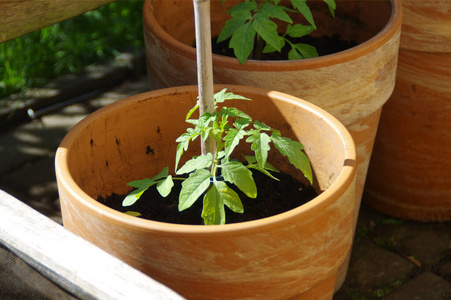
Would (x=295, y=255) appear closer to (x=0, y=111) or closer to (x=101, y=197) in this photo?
(x=101, y=197)

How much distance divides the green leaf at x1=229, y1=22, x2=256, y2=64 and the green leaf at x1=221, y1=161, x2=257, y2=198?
1.28 ft

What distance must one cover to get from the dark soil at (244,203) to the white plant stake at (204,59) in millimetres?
166

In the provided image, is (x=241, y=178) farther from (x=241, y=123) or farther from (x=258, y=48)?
(x=258, y=48)

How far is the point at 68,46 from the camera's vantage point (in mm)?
3221

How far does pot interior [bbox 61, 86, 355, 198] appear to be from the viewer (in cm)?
137

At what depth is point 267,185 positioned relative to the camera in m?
1.51

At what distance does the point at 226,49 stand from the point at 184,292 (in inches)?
41.6

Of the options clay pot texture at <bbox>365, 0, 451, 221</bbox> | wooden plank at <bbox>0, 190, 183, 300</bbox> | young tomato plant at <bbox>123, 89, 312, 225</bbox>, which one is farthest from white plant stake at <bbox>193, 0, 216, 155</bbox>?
clay pot texture at <bbox>365, 0, 451, 221</bbox>

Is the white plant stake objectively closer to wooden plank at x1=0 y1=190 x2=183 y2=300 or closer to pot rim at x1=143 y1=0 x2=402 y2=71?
pot rim at x1=143 y1=0 x2=402 y2=71

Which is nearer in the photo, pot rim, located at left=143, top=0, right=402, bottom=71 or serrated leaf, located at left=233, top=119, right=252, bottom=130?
serrated leaf, located at left=233, top=119, right=252, bottom=130

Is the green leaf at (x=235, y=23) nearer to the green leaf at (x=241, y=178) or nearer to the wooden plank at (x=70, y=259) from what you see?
the green leaf at (x=241, y=178)

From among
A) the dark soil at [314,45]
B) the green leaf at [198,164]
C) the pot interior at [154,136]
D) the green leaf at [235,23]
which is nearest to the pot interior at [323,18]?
the dark soil at [314,45]

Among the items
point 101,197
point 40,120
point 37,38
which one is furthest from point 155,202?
point 37,38

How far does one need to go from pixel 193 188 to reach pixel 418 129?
4.16 feet
